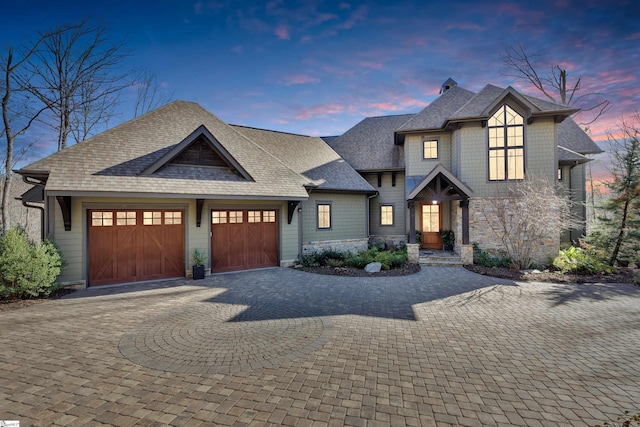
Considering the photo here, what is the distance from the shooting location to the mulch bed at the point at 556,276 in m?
10.4

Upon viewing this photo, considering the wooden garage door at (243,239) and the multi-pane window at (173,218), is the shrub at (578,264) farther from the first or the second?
the multi-pane window at (173,218)

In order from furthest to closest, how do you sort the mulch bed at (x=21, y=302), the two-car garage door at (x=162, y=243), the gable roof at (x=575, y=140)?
the gable roof at (x=575, y=140) → the two-car garage door at (x=162, y=243) → the mulch bed at (x=21, y=302)

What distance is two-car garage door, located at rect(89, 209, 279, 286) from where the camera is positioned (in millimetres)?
9633

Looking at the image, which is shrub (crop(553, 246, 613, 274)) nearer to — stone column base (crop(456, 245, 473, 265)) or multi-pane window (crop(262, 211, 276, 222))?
stone column base (crop(456, 245, 473, 265))

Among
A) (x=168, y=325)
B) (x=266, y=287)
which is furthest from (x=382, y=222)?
(x=168, y=325)

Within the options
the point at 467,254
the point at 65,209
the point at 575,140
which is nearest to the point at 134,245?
the point at 65,209

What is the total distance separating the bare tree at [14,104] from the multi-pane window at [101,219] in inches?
238

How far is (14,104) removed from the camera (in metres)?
12.9

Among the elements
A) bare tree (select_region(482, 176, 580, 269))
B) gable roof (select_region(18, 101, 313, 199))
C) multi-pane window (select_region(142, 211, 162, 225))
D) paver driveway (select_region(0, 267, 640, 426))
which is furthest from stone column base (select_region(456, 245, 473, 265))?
multi-pane window (select_region(142, 211, 162, 225))

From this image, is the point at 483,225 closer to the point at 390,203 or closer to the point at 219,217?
the point at 390,203

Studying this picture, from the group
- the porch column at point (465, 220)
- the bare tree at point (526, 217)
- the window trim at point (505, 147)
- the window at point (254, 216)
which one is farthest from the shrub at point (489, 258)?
the window at point (254, 216)

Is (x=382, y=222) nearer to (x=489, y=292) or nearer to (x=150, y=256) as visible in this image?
(x=489, y=292)

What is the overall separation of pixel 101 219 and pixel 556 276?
680 inches

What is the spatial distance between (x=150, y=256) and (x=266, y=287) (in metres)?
4.70
